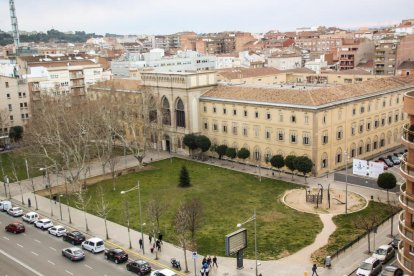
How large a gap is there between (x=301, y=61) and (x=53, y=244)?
420 ft

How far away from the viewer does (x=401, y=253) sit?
31359 mm

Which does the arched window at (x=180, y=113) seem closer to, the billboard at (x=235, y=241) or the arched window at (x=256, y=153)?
the arched window at (x=256, y=153)

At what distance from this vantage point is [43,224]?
53.2 m

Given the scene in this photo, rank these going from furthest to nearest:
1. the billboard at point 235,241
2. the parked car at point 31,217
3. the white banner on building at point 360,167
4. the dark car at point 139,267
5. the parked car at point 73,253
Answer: the white banner on building at point 360,167 → the parked car at point 31,217 → the parked car at point 73,253 → the dark car at point 139,267 → the billboard at point 235,241

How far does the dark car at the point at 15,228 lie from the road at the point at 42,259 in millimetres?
456

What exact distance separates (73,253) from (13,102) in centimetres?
6658

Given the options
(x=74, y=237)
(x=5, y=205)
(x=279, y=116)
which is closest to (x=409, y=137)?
(x=74, y=237)

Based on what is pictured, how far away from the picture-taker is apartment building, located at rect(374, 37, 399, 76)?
414 feet

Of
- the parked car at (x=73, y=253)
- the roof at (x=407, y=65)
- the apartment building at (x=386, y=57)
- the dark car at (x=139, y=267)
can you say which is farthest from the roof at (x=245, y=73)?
the dark car at (x=139, y=267)

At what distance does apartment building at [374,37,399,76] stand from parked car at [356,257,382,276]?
316 ft

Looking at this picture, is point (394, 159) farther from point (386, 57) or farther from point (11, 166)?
point (11, 166)

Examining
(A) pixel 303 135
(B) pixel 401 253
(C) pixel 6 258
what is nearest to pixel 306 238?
(B) pixel 401 253

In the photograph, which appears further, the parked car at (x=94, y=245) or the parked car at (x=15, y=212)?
the parked car at (x=15, y=212)

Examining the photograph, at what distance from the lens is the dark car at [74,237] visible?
1896 inches
